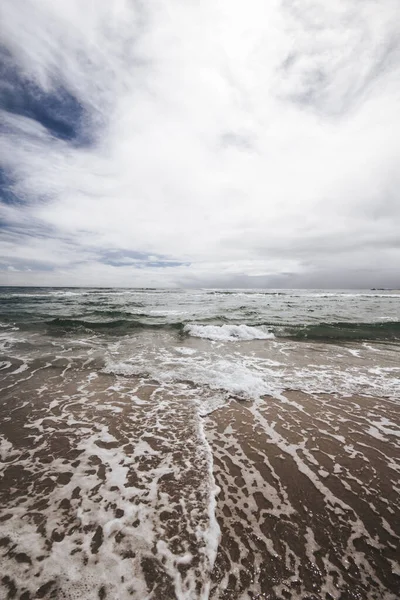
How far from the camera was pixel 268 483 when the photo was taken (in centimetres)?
360

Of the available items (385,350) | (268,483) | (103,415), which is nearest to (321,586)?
(268,483)

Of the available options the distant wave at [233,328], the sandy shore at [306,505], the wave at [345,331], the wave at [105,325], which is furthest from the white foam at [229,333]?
the sandy shore at [306,505]

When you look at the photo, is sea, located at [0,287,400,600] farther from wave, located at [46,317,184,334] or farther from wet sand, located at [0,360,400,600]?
wave, located at [46,317,184,334]

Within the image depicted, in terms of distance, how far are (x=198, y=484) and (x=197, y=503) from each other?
0.32 m

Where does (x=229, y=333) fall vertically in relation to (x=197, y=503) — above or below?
below

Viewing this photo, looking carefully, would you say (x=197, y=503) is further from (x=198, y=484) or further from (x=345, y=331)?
(x=345, y=331)

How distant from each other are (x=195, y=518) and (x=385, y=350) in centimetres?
1217

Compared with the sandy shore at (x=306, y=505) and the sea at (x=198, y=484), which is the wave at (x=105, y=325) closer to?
the sea at (x=198, y=484)

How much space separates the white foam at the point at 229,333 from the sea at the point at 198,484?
627 cm

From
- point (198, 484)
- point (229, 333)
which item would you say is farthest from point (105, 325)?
point (198, 484)

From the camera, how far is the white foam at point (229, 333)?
1478cm

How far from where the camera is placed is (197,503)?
3215 millimetres

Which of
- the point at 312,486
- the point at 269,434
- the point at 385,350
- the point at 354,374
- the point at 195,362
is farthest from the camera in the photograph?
the point at 385,350

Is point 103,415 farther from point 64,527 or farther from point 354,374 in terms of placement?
point 354,374
